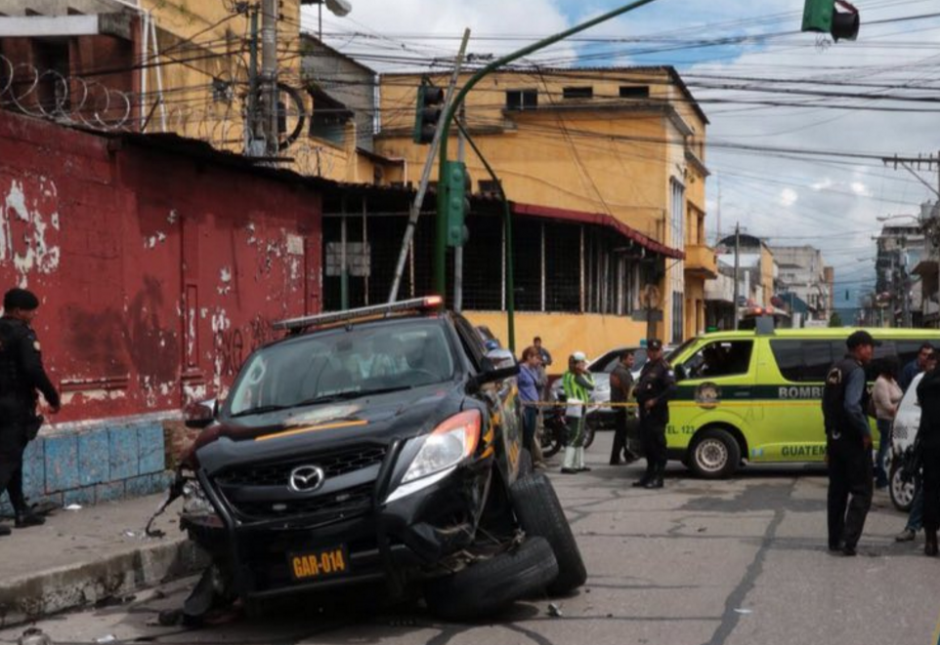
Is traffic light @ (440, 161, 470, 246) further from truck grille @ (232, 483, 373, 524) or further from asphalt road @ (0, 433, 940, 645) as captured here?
truck grille @ (232, 483, 373, 524)

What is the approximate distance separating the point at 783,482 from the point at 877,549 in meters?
6.59

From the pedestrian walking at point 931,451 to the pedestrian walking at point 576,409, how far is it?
28.5 feet

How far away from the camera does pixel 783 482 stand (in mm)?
18359

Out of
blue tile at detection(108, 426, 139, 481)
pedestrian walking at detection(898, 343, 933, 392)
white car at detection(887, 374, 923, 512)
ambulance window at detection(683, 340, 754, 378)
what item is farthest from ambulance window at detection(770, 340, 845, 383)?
blue tile at detection(108, 426, 139, 481)

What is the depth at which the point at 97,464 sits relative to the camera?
45.7ft

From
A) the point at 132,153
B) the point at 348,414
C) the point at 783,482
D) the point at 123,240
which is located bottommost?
the point at 783,482

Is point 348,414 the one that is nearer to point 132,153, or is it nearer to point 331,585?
point 331,585

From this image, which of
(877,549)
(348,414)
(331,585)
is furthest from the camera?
(877,549)

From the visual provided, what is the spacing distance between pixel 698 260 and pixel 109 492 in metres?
50.8

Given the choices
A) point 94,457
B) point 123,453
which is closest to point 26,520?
point 94,457

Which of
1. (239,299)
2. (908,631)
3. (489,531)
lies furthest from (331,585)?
(239,299)

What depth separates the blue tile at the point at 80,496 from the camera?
13.4m

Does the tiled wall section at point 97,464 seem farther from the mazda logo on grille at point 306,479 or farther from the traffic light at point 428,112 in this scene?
the traffic light at point 428,112

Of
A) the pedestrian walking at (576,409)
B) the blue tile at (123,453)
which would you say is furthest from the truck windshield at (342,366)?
the pedestrian walking at (576,409)
